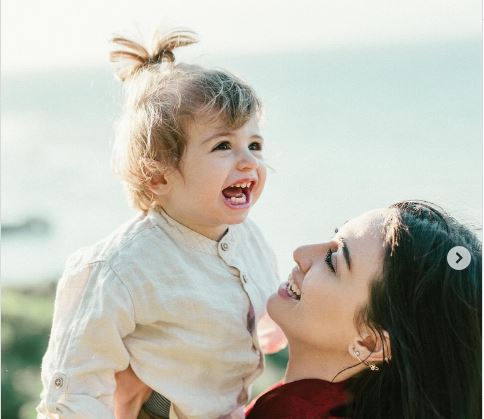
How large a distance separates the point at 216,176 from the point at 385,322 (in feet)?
1.47

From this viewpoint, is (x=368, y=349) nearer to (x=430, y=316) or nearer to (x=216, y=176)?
(x=430, y=316)

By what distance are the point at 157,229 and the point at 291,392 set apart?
1.44ft

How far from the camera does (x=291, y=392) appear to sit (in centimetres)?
161

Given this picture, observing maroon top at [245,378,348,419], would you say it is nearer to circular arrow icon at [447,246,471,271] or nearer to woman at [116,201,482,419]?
woman at [116,201,482,419]

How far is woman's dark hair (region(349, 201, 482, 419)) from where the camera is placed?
1539mm

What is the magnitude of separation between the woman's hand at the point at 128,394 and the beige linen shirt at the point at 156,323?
4 centimetres

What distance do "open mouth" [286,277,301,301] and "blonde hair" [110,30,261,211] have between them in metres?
0.34

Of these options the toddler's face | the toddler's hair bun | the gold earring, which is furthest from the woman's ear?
the toddler's hair bun

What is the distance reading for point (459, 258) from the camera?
1.55 meters

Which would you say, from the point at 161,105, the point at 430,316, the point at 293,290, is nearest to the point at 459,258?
the point at 430,316

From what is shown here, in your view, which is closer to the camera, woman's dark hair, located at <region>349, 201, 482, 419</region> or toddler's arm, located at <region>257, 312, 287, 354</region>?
woman's dark hair, located at <region>349, 201, 482, 419</region>

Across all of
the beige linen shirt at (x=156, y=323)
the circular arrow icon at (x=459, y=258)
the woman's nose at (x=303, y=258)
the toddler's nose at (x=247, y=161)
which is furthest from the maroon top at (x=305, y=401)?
the toddler's nose at (x=247, y=161)

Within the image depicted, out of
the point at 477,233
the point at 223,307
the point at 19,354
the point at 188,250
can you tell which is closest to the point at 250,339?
the point at 223,307

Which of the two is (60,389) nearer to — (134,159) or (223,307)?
(223,307)
